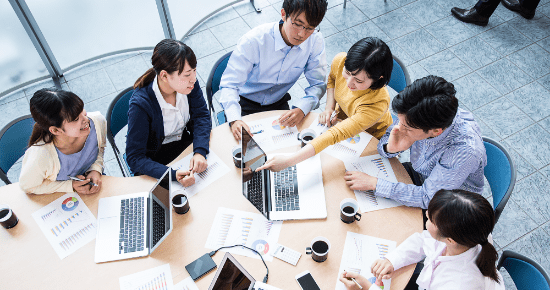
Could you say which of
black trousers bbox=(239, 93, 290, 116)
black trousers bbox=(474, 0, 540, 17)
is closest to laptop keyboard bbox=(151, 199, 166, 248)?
black trousers bbox=(239, 93, 290, 116)

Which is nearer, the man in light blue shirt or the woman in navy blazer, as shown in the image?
the woman in navy blazer

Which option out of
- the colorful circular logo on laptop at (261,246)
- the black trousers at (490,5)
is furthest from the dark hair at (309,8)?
the black trousers at (490,5)

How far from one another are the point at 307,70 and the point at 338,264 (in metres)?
1.38

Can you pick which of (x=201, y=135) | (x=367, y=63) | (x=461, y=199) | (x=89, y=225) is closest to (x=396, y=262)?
(x=461, y=199)

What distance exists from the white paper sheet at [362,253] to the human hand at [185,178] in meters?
0.81

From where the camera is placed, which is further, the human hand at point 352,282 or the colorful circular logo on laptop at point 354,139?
the colorful circular logo on laptop at point 354,139

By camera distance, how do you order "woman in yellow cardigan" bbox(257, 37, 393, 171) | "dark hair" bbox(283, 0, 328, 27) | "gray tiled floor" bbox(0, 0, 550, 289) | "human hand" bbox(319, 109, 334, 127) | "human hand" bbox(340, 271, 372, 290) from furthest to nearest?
"gray tiled floor" bbox(0, 0, 550, 289) → "human hand" bbox(319, 109, 334, 127) → "dark hair" bbox(283, 0, 328, 27) → "woman in yellow cardigan" bbox(257, 37, 393, 171) → "human hand" bbox(340, 271, 372, 290)

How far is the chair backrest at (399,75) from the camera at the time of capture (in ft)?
7.95

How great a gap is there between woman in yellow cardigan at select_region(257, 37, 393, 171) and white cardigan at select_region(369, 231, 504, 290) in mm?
645

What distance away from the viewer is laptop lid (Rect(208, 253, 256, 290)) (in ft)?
4.75

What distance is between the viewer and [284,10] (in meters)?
2.13

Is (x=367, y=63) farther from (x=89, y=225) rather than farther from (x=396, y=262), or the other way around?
(x=89, y=225)

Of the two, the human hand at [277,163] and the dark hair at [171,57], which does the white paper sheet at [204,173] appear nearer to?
the human hand at [277,163]

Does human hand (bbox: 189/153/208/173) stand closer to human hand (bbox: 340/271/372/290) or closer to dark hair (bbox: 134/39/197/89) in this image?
dark hair (bbox: 134/39/197/89)
